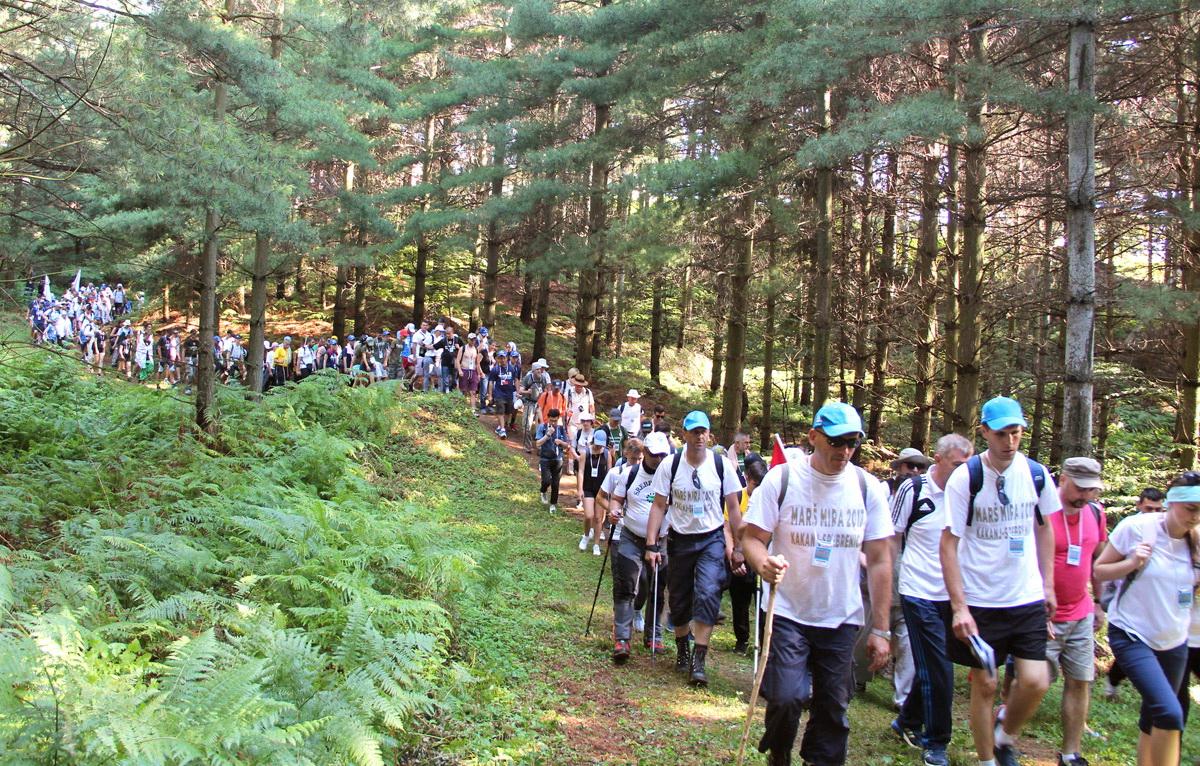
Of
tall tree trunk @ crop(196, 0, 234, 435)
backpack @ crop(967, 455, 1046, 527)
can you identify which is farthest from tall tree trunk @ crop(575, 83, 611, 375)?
backpack @ crop(967, 455, 1046, 527)

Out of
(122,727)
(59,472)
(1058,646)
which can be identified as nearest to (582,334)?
(59,472)

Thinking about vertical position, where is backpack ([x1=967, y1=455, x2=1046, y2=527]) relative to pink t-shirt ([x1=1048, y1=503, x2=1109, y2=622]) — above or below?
above

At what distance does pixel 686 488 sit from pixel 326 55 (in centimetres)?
1429

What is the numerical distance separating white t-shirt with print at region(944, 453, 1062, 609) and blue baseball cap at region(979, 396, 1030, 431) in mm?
261

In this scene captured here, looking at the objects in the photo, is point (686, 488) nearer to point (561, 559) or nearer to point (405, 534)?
point (405, 534)

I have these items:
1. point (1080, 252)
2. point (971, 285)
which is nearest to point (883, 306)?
point (971, 285)

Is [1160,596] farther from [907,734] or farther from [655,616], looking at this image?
[655,616]

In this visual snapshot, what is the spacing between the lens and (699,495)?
21.4ft

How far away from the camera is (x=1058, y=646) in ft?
17.5

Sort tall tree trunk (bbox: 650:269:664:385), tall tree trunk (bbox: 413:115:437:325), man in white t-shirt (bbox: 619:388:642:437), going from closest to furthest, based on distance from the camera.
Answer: man in white t-shirt (bbox: 619:388:642:437) < tall tree trunk (bbox: 413:115:437:325) < tall tree trunk (bbox: 650:269:664:385)

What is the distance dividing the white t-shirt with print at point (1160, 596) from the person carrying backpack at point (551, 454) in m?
8.64

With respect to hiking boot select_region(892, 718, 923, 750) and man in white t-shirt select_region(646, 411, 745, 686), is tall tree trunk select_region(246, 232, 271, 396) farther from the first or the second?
hiking boot select_region(892, 718, 923, 750)

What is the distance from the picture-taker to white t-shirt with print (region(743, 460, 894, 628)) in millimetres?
4164

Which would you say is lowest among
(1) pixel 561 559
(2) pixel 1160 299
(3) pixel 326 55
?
(1) pixel 561 559
